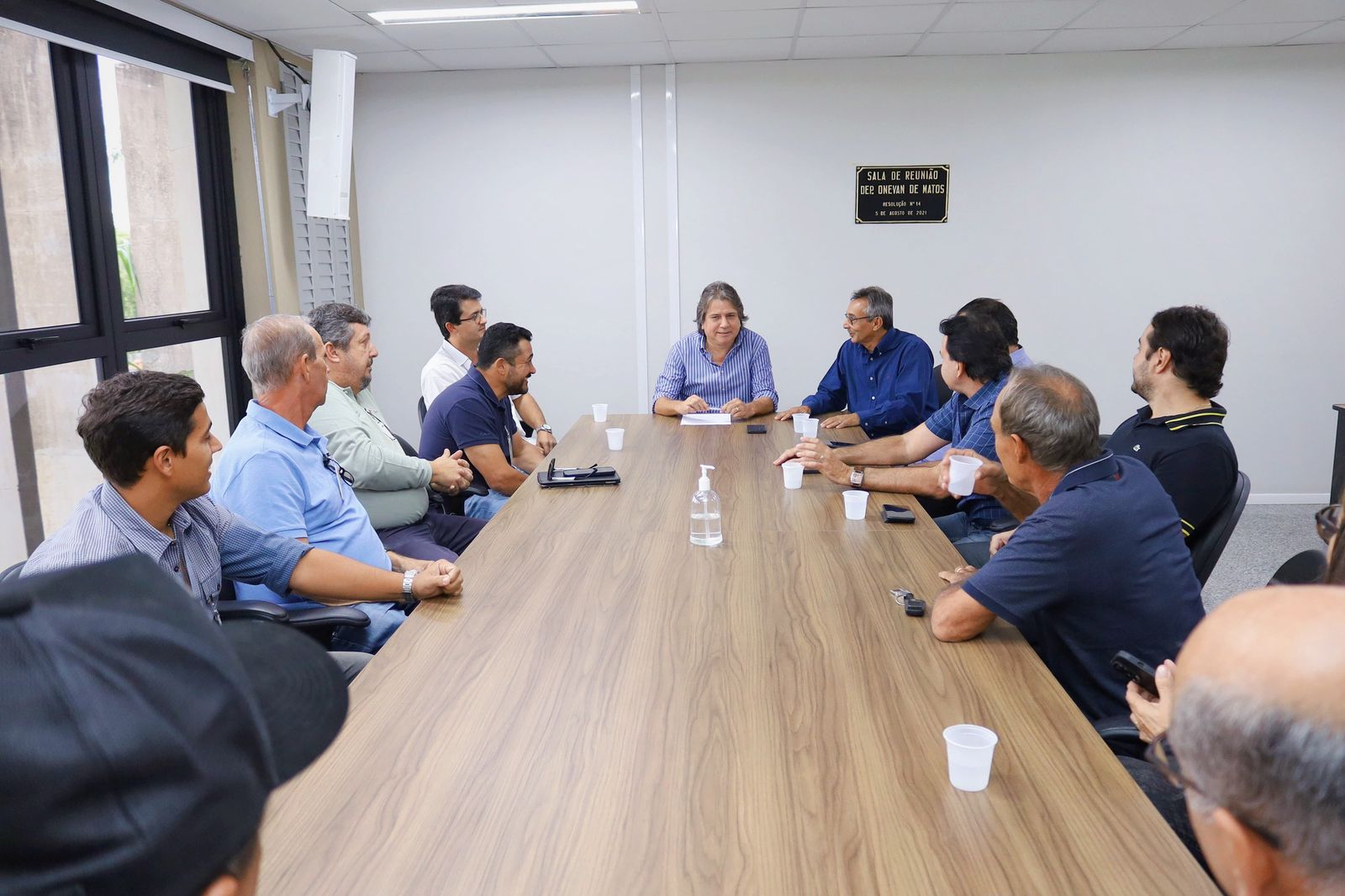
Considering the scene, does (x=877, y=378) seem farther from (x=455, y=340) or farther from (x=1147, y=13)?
(x=1147, y=13)

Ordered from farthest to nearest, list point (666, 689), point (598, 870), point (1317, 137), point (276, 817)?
point (1317, 137)
point (666, 689)
point (276, 817)
point (598, 870)

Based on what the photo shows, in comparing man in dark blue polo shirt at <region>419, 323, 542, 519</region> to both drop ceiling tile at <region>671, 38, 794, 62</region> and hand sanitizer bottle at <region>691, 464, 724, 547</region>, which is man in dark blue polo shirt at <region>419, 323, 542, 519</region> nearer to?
hand sanitizer bottle at <region>691, 464, 724, 547</region>

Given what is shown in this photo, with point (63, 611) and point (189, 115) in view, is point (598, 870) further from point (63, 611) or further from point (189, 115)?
point (189, 115)

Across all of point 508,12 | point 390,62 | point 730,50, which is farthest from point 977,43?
point 390,62

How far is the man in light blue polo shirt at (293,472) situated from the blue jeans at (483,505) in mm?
908

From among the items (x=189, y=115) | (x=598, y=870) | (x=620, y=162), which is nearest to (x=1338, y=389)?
(x=620, y=162)

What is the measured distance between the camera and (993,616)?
6.28 ft

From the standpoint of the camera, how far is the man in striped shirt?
471 cm

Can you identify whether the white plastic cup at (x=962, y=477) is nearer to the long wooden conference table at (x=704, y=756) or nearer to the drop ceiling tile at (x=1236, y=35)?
the long wooden conference table at (x=704, y=756)

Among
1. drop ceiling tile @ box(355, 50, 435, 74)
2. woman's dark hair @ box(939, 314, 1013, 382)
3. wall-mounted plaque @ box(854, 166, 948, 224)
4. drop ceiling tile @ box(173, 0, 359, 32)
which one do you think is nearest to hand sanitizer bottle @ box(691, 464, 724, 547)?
woman's dark hair @ box(939, 314, 1013, 382)

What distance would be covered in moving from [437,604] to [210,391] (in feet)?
11.7

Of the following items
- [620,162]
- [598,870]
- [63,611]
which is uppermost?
[620,162]

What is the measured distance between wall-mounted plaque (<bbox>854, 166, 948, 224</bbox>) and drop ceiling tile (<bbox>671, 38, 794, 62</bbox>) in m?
0.87

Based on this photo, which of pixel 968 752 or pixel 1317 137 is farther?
pixel 1317 137
